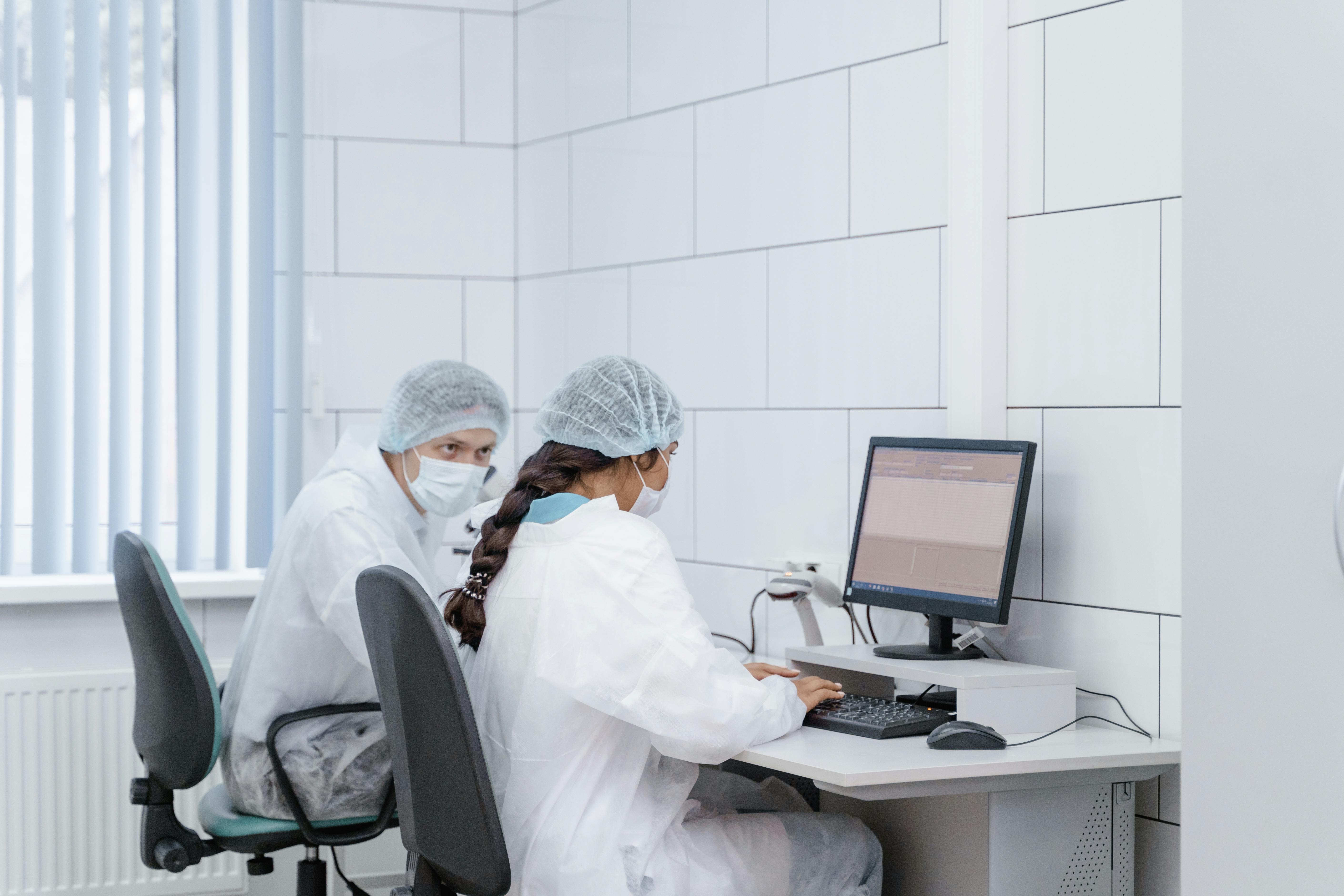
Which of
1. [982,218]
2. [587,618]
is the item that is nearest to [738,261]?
[982,218]

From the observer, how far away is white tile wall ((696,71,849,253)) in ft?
8.39

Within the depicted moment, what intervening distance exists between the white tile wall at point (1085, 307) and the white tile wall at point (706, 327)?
66 centimetres

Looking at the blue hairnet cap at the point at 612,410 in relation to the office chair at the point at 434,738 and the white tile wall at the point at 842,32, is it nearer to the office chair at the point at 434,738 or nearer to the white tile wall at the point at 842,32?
the office chair at the point at 434,738

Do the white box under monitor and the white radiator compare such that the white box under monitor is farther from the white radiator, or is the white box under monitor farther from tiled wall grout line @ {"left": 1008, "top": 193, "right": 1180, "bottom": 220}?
the white radiator

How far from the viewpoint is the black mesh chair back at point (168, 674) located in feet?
7.33

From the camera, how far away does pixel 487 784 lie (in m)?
1.71

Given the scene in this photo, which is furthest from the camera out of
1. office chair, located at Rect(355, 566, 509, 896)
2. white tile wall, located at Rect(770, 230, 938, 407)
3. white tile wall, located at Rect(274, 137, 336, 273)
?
white tile wall, located at Rect(274, 137, 336, 273)

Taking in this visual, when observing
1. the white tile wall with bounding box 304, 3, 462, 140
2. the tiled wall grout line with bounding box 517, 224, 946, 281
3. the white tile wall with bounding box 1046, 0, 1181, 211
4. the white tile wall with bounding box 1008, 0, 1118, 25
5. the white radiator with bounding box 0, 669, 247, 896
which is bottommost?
the white radiator with bounding box 0, 669, 247, 896

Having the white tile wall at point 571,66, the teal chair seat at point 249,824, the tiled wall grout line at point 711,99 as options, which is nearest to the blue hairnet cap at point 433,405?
the teal chair seat at point 249,824

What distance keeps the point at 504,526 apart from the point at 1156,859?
1118 millimetres

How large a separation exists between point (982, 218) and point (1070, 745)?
0.87 m

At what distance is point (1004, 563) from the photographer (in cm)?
204

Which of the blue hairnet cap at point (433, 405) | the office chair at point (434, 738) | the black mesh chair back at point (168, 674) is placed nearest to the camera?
the office chair at point (434, 738)

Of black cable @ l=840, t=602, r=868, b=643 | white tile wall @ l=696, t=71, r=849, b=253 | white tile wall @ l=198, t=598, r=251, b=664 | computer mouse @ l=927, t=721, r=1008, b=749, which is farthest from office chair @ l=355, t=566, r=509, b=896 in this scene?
white tile wall @ l=198, t=598, r=251, b=664
